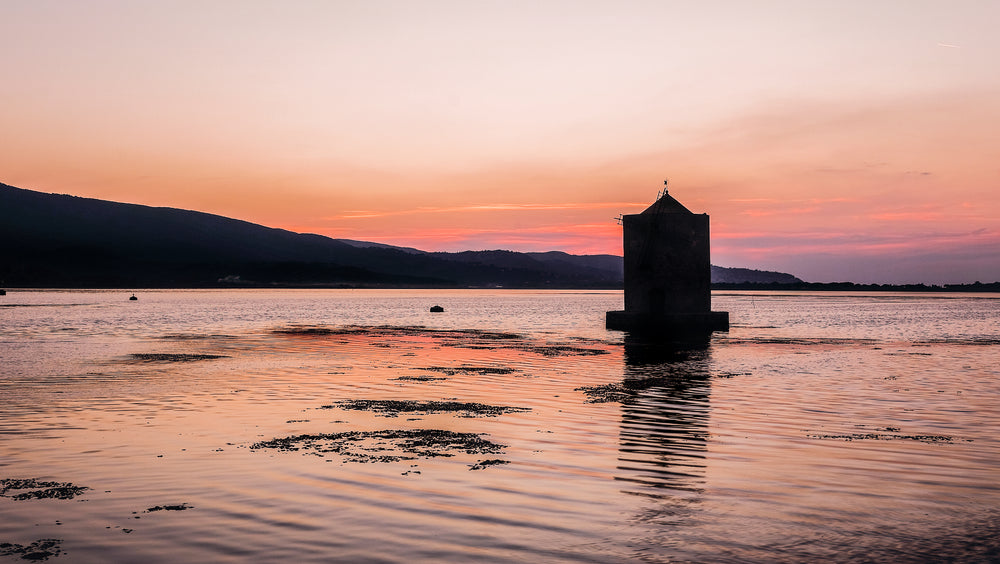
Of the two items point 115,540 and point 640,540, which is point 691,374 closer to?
point 640,540

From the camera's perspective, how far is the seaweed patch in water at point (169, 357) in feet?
104

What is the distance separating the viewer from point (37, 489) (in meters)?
10.4

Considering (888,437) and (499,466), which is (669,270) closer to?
(888,437)

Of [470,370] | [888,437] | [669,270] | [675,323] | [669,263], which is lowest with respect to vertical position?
[470,370]

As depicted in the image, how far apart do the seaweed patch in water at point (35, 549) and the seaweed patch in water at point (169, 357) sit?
79.9ft

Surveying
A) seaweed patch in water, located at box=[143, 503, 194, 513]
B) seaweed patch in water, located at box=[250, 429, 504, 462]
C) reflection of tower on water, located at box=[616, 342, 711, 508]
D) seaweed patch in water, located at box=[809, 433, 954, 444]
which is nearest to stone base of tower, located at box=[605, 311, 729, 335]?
reflection of tower on water, located at box=[616, 342, 711, 508]

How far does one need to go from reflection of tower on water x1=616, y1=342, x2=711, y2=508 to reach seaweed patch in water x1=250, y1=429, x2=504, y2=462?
2394 mm

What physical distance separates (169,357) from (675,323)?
1201 inches

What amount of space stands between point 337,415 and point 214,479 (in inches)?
246

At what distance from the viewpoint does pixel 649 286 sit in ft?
176

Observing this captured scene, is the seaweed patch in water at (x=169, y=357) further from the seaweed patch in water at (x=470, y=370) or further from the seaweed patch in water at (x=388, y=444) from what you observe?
the seaweed patch in water at (x=388, y=444)

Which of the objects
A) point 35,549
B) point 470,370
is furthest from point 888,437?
point 470,370

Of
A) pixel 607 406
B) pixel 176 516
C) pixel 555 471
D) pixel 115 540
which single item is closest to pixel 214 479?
pixel 176 516

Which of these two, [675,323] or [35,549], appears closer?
[35,549]
